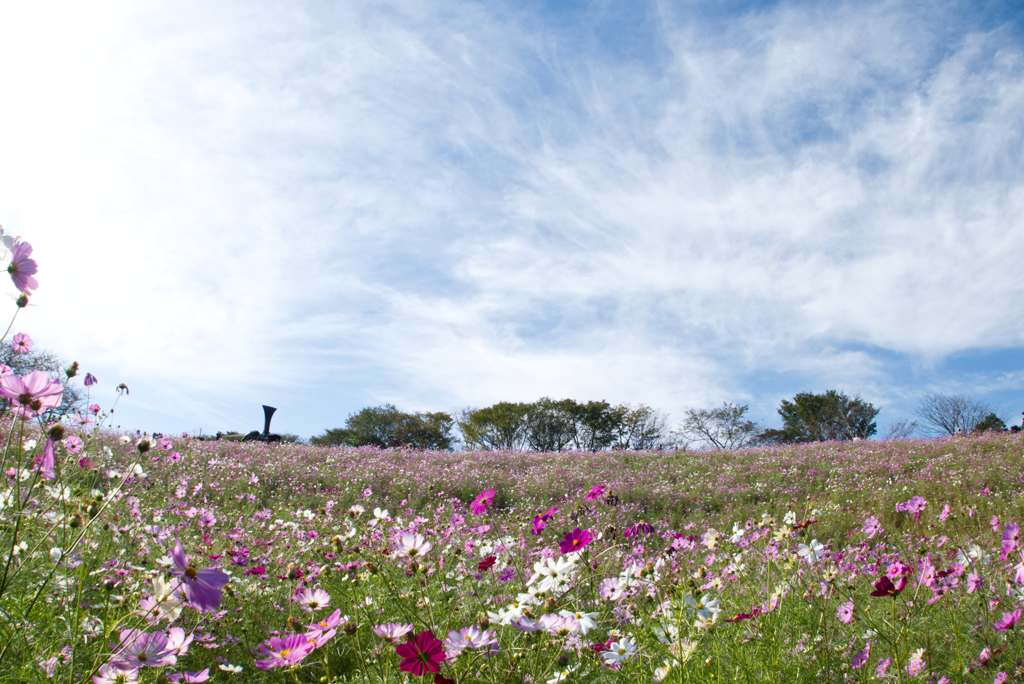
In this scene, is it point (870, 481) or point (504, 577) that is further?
point (870, 481)

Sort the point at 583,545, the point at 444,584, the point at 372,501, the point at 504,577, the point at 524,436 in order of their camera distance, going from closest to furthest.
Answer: the point at 583,545 → the point at 504,577 → the point at 444,584 → the point at 372,501 → the point at 524,436

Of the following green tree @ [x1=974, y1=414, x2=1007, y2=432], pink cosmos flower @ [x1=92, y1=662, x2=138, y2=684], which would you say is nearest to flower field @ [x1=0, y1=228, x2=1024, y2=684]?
pink cosmos flower @ [x1=92, y1=662, x2=138, y2=684]

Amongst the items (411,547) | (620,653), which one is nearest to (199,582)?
(411,547)

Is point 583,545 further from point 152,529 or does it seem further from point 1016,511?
point 1016,511

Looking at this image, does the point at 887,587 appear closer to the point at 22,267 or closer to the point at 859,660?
the point at 859,660

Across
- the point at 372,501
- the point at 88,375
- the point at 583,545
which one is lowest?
the point at 372,501

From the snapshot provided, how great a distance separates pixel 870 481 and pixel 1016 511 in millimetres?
2816

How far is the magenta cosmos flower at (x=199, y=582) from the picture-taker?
916 mm

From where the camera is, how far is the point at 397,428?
33.8 meters

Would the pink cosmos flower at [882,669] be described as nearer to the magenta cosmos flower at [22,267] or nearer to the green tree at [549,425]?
the magenta cosmos flower at [22,267]

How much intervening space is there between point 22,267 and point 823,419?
39.0 m

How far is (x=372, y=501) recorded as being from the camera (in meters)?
7.91

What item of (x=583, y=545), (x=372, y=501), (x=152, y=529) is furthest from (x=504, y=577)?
(x=372, y=501)

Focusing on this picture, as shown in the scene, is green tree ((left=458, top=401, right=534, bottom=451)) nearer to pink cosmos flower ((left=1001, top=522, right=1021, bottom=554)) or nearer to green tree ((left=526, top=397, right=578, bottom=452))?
green tree ((left=526, top=397, right=578, bottom=452))
